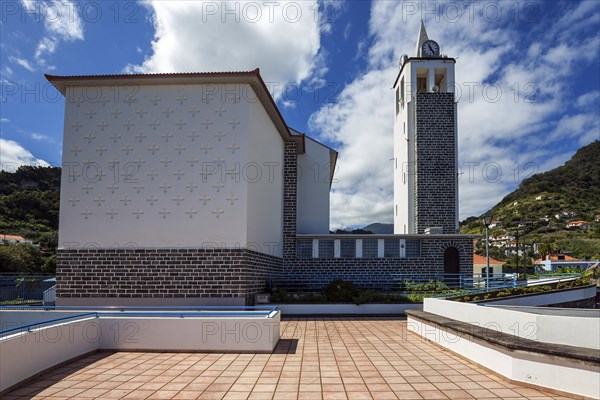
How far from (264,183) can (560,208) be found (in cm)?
6718

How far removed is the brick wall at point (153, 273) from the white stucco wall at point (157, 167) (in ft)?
0.92

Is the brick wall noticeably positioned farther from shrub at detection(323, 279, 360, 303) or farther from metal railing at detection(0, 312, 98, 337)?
metal railing at detection(0, 312, 98, 337)

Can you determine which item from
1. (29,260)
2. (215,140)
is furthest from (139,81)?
(29,260)

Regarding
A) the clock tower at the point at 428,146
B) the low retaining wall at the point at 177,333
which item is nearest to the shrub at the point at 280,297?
the low retaining wall at the point at 177,333

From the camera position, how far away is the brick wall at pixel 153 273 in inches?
492

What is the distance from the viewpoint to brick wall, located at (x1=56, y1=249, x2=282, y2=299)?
1249cm

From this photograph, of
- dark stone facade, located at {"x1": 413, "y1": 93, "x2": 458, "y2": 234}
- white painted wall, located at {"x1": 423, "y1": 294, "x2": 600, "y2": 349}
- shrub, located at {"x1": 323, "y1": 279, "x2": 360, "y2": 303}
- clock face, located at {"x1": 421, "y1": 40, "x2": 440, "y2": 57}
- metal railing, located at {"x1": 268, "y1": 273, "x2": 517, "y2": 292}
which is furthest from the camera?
clock face, located at {"x1": 421, "y1": 40, "x2": 440, "y2": 57}

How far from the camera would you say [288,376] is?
6.31 metres

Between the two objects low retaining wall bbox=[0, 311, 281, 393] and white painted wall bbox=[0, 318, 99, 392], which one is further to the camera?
low retaining wall bbox=[0, 311, 281, 393]

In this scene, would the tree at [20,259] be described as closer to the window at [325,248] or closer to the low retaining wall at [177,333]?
the window at [325,248]

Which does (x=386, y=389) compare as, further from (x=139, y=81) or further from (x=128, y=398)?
(x=139, y=81)

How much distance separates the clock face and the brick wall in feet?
53.7

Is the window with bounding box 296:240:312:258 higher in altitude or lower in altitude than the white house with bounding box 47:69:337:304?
lower

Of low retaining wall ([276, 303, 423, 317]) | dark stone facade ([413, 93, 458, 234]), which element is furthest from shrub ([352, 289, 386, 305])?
dark stone facade ([413, 93, 458, 234])
